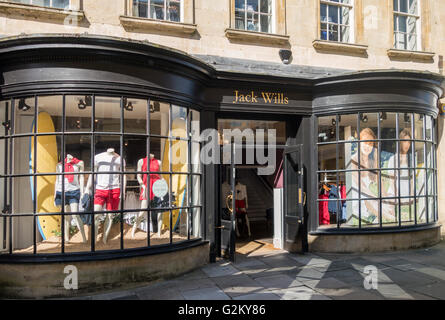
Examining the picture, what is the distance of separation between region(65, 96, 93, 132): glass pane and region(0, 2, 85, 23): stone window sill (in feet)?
6.27

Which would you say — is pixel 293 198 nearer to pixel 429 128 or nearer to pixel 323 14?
pixel 429 128

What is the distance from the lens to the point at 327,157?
8172 millimetres

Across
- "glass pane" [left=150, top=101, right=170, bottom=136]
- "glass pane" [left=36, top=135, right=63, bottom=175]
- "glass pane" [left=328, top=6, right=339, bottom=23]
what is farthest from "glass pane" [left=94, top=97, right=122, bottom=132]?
"glass pane" [left=328, top=6, right=339, bottom=23]

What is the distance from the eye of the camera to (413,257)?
7488 mm

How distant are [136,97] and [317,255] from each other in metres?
4.96

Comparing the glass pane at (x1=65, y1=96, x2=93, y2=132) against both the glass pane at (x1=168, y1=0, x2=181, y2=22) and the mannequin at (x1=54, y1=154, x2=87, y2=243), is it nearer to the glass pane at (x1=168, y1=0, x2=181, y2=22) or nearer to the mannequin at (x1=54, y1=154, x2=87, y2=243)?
the mannequin at (x1=54, y1=154, x2=87, y2=243)

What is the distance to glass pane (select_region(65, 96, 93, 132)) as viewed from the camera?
589 centimetres

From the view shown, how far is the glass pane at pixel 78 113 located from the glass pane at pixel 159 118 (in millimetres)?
1043

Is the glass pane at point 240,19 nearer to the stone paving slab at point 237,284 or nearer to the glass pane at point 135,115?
the glass pane at point 135,115

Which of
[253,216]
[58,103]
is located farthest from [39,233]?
[253,216]

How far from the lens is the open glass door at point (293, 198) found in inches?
308

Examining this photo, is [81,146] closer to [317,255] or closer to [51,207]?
[51,207]

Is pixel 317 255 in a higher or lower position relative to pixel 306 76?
lower
